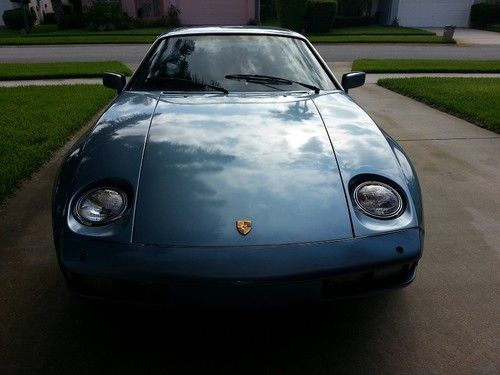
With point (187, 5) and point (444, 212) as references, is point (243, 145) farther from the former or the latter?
point (187, 5)

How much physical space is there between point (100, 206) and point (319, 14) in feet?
70.2

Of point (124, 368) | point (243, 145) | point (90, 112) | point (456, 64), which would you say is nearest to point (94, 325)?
point (124, 368)

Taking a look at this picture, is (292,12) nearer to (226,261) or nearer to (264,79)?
(264,79)

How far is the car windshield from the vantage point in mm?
2916

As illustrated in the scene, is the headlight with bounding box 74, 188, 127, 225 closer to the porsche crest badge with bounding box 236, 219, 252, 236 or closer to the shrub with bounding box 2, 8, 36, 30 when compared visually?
the porsche crest badge with bounding box 236, 219, 252, 236

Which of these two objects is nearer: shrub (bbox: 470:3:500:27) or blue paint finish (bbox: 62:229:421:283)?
blue paint finish (bbox: 62:229:421:283)

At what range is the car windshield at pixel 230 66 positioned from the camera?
2916 millimetres

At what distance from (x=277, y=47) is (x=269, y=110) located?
0.87 meters

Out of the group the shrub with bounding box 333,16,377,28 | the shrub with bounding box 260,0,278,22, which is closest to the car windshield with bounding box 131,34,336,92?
the shrub with bounding box 333,16,377,28

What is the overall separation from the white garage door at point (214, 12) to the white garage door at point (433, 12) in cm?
990

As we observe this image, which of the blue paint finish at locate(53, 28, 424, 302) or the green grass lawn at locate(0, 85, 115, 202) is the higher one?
the blue paint finish at locate(53, 28, 424, 302)

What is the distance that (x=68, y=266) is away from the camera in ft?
5.65

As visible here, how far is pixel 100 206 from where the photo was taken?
1.88m

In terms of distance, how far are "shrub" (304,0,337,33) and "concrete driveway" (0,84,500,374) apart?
20142 mm
